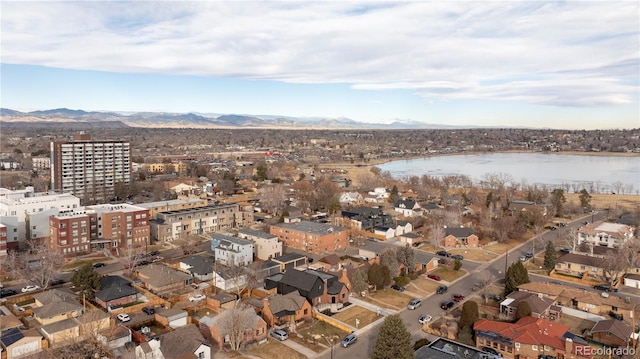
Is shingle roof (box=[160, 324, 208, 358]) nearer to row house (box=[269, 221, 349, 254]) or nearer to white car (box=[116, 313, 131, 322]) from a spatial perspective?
white car (box=[116, 313, 131, 322])

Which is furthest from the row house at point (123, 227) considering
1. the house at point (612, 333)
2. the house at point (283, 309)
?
the house at point (612, 333)

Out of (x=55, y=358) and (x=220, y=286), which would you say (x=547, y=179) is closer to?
(x=220, y=286)

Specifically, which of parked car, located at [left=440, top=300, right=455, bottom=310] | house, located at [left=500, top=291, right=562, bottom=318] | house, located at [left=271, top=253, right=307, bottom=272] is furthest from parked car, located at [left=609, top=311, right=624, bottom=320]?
house, located at [left=271, top=253, right=307, bottom=272]

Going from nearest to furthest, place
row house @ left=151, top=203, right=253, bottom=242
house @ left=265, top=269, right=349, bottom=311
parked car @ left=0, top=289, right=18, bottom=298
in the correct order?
1. house @ left=265, top=269, right=349, bottom=311
2. parked car @ left=0, top=289, right=18, bottom=298
3. row house @ left=151, top=203, right=253, bottom=242

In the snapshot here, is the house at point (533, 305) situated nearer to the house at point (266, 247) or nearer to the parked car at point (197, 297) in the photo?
Answer: the house at point (266, 247)

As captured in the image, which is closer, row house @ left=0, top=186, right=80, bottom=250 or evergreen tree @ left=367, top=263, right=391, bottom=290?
evergreen tree @ left=367, top=263, right=391, bottom=290
